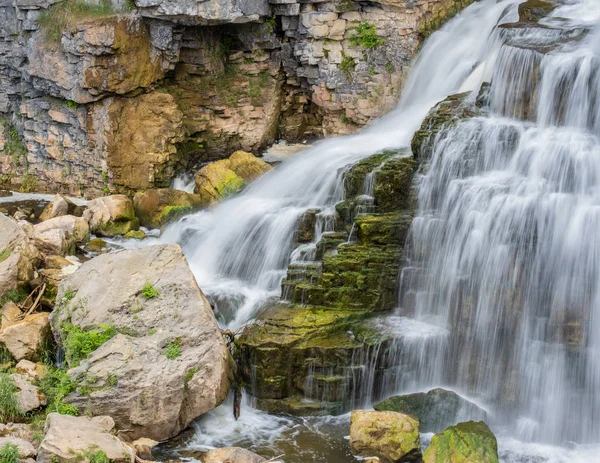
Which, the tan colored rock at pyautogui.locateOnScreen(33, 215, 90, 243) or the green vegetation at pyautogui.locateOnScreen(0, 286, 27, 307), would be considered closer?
the green vegetation at pyautogui.locateOnScreen(0, 286, 27, 307)

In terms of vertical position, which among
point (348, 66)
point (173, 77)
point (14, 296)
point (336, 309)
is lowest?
point (14, 296)

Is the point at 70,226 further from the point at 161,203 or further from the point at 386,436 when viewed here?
the point at 386,436

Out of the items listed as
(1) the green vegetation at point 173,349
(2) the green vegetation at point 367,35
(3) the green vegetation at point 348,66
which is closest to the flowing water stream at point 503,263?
(1) the green vegetation at point 173,349

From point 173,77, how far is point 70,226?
4.08 metres

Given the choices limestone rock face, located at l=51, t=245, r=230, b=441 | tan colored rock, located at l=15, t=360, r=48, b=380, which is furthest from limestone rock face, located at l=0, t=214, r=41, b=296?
tan colored rock, located at l=15, t=360, r=48, b=380

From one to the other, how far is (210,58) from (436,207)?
7129mm

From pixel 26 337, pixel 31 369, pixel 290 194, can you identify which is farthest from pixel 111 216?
pixel 31 369

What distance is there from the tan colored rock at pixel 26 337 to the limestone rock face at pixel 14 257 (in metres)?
0.82

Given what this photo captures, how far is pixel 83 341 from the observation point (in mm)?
8922

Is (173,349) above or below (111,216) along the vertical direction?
below

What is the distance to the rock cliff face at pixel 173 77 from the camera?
14.5 metres

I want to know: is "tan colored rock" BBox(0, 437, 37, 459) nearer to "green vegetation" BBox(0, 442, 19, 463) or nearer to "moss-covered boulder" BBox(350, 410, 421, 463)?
"green vegetation" BBox(0, 442, 19, 463)

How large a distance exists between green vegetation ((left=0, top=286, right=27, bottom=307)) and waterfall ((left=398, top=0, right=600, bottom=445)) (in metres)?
5.18

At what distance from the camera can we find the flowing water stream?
343 inches
